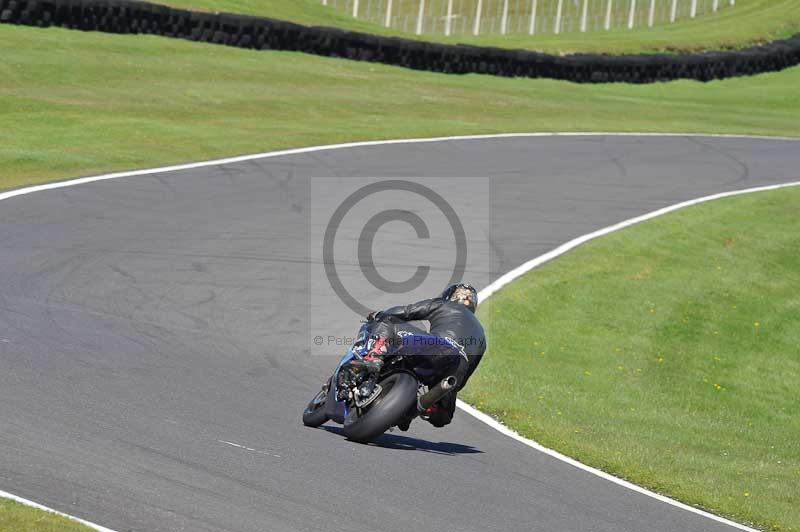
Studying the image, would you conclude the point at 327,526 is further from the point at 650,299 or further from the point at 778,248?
the point at 778,248

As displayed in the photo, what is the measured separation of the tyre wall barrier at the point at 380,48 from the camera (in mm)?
29719

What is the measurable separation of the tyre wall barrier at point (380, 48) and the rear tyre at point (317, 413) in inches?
848

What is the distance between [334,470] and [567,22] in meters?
50.0

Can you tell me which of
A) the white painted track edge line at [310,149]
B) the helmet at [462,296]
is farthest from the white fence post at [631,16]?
the helmet at [462,296]

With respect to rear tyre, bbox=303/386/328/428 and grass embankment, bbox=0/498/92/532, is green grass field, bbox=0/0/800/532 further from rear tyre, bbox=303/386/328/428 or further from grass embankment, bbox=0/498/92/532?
rear tyre, bbox=303/386/328/428

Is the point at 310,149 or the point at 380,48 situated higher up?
the point at 380,48

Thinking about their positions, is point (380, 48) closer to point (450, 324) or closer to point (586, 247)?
point (586, 247)

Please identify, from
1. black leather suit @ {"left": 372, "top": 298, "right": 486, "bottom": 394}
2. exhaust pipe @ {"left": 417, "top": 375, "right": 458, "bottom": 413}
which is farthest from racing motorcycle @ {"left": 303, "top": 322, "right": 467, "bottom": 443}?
black leather suit @ {"left": 372, "top": 298, "right": 486, "bottom": 394}

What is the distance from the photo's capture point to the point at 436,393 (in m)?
9.53

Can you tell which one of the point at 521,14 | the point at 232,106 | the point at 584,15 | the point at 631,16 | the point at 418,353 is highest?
the point at 631,16

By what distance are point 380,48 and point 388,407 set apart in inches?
1072

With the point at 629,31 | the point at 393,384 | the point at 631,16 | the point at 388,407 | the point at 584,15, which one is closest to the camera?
the point at 388,407

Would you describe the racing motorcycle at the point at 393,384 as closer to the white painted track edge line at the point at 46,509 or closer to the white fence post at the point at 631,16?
the white painted track edge line at the point at 46,509

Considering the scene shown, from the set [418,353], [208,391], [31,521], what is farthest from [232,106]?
[31,521]
